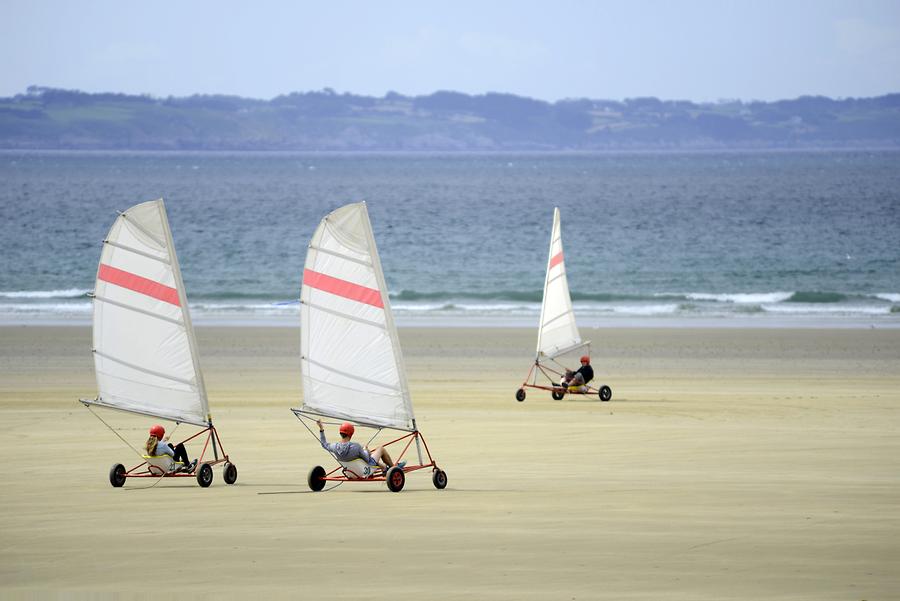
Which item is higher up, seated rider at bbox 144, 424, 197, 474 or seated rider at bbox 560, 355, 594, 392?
seated rider at bbox 144, 424, 197, 474

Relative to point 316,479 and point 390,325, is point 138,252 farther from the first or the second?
point 316,479

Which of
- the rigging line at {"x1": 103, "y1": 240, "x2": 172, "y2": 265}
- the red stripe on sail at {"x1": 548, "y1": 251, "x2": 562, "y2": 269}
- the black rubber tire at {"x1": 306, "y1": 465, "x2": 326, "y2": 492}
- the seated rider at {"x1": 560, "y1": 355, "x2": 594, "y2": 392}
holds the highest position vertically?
the rigging line at {"x1": 103, "y1": 240, "x2": 172, "y2": 265}

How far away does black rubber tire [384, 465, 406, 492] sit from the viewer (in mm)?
14586

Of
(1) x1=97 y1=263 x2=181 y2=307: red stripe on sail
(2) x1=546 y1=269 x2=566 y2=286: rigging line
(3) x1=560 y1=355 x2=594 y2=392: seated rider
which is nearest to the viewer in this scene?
(1) x1=97 y1=263 x2=181 y2=307: red stripe on sail

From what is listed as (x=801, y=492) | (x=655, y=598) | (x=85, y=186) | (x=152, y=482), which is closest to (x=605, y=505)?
(x=801, y=492)

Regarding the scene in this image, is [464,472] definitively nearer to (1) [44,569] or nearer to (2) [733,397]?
(1) [44,569]

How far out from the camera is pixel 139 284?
15250 millimetres

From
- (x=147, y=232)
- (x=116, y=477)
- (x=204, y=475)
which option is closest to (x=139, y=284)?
(x=147, y=232)

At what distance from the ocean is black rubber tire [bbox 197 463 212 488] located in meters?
2.45

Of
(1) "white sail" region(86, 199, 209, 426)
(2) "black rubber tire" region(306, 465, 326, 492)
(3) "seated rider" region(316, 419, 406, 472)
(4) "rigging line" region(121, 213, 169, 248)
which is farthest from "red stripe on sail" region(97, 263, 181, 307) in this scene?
(2) "black rubber tire" region(306, 465, 326, 492)

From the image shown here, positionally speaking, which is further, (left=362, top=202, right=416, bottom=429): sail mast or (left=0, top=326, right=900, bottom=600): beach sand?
(left=362, top=202, right=416, bottom=429): sail mast

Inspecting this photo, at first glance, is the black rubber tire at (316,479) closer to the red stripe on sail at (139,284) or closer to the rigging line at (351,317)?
the rigging line at (351,317)

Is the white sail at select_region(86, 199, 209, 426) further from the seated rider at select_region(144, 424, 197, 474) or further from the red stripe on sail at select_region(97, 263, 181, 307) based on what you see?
the seated rider at select_region(144, 424, 197, 474)

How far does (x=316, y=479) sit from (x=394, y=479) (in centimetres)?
95
